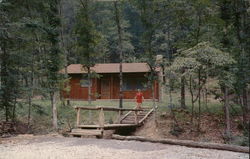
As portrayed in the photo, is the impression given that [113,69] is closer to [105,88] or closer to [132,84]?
[105,88]

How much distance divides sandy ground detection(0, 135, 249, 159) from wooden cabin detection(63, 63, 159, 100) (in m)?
17.2

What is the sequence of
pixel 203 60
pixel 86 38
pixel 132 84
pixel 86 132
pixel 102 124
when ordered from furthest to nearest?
pixel 132 84
pixel 86 38
pixel 203 60
pixel 102 124
pixel 86 132

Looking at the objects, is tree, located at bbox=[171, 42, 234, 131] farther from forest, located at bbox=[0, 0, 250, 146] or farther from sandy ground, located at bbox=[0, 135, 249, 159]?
sandy ground, located at bbox=[0, 135, 249, 159]

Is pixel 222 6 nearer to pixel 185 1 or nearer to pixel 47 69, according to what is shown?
pixel 185 1

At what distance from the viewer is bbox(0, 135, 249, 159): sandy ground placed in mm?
8547

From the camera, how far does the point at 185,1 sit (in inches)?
747

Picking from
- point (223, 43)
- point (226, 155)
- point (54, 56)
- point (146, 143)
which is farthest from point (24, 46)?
point (226, 155)

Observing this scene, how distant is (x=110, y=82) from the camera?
2961cm

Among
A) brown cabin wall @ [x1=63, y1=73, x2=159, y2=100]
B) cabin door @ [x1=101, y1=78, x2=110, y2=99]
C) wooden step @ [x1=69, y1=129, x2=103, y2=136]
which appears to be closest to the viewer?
wooden step @ [x1=69, y1=129, x2=103, y2=136]

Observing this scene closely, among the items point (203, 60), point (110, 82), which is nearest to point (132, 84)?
point (110, 82)

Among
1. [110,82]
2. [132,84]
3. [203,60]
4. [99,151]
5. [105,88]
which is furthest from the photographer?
[105,88]

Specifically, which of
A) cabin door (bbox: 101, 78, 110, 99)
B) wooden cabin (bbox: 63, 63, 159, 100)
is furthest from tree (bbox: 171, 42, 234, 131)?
cabin door (bbox: 101, 78, 110, 99)

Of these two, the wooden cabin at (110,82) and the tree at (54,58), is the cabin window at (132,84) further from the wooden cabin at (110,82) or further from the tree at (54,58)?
the tree at (54,58)

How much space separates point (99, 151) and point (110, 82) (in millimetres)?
20308
